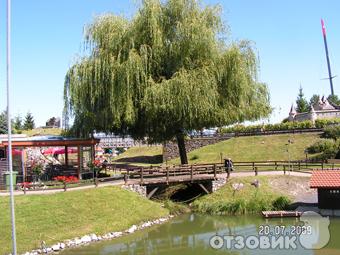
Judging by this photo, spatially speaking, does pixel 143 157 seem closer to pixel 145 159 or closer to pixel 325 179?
pixel 145 159

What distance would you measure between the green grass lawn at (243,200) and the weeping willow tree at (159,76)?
485cm

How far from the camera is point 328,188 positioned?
2514cm

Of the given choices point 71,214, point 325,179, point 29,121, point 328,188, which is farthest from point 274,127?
point 29,121

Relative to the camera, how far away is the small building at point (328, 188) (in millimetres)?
25141

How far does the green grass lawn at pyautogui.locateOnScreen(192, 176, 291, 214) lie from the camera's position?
90.1ft

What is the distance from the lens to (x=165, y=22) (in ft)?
110

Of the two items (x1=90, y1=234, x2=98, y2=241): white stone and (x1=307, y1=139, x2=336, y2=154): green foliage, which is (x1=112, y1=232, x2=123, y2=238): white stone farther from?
(x1=307, y1=139, x2=336, y2=154): green foliage

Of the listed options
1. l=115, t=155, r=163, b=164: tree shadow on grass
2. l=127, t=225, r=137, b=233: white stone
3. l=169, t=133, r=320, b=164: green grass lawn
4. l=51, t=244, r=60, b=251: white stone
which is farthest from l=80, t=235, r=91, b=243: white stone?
l=115, t=155, r=163, b=164: tree shadow on grass

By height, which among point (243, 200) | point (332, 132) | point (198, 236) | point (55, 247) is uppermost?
point (332, 132)

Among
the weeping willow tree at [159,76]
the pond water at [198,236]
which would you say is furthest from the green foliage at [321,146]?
the pond water at [198,236]

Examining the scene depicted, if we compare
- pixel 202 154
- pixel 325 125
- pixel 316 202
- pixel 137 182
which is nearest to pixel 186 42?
pixel 137 182

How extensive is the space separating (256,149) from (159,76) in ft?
75.5

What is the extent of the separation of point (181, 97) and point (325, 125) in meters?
28.9

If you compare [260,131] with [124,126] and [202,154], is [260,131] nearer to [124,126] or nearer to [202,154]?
[202,154]
